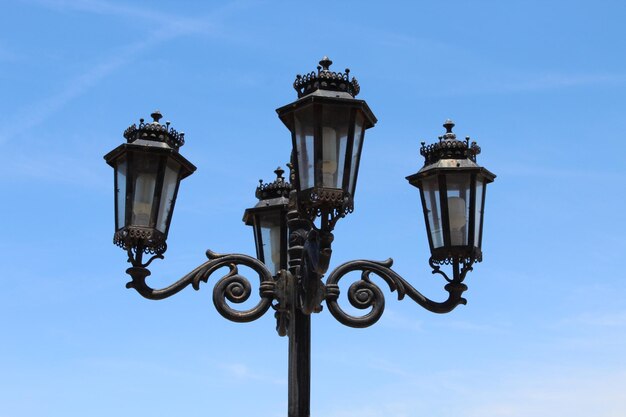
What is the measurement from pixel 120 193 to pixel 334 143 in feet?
5.64

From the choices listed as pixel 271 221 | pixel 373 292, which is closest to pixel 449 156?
pixel 373 292

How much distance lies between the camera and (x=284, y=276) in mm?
7562

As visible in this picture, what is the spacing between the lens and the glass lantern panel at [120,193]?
7566 millimetres

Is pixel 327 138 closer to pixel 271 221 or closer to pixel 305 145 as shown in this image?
pixel 305 145

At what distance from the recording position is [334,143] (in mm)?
6844

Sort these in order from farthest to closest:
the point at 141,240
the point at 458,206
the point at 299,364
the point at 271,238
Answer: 1. the point at 271,238
2. the point at 458,206
3. the point at 141,240
4. the point at 299,364

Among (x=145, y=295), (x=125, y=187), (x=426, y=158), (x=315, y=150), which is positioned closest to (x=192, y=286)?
(x=145, y=295)

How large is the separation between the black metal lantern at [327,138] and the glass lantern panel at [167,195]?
1.04 meters

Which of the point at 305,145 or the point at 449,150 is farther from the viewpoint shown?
the point at 449,150

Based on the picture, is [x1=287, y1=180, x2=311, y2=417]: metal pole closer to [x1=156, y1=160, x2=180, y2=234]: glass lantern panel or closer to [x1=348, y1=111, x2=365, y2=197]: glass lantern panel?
[x1=348, y1=111, x2=365, y2=197]: glass lantern panel

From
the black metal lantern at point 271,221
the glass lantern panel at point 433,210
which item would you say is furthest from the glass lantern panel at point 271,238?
the glass lantern panel at point 433,210

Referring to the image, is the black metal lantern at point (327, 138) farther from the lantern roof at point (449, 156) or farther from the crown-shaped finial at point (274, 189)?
the crown-shaped finial at point (274, 189)

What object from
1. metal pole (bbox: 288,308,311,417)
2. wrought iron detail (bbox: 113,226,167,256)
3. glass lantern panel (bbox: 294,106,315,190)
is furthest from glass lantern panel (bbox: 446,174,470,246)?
wrought iron detail (bbox: 113,226,167,256)

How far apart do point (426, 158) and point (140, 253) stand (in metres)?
2.29
